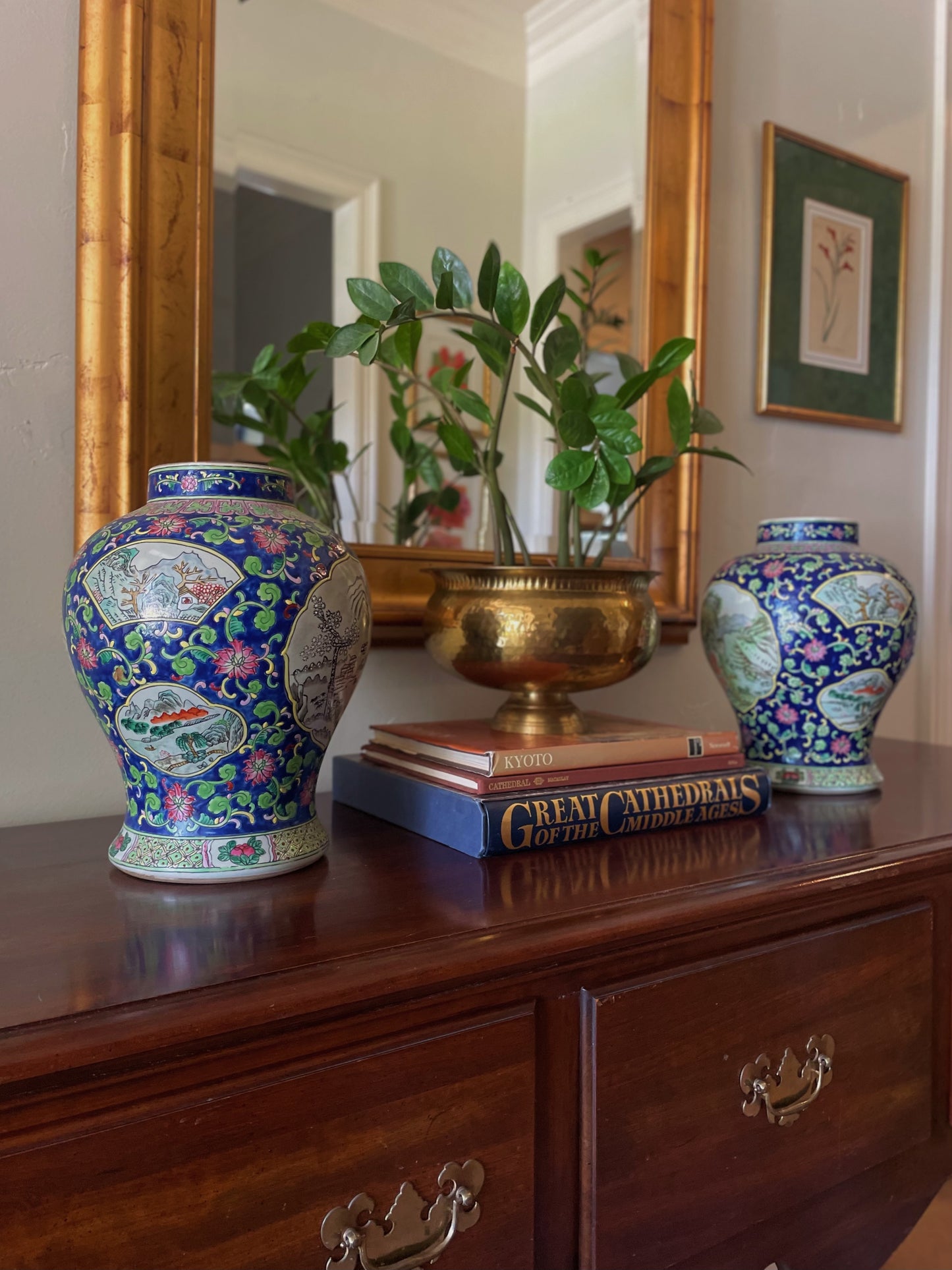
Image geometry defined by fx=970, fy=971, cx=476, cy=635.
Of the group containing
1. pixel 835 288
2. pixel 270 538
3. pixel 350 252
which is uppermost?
pixel 835 288

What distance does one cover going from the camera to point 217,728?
23.0 inches

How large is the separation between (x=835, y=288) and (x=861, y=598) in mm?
720

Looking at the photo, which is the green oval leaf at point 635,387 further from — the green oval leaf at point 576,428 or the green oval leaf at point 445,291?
the green oval leaf at point 445,291

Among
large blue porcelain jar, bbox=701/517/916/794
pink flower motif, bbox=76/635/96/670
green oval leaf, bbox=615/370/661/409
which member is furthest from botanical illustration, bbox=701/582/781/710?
pink flower motif, bbox=76/635/96/670

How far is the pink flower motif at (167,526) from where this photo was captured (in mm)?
575

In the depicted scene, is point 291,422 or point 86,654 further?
point 291,422

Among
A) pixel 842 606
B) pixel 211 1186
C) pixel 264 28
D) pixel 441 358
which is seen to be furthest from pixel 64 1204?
pixel 264 28

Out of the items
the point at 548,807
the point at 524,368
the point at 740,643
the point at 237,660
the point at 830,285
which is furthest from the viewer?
the point at 830,285

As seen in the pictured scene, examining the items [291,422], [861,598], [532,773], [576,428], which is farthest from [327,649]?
[861,598]

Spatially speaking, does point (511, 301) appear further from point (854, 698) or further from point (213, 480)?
point (854, 698)

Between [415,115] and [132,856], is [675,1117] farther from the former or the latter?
[415,115]

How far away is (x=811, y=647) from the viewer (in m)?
0.87

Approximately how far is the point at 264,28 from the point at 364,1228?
962mm

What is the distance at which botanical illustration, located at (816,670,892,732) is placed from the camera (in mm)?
877
